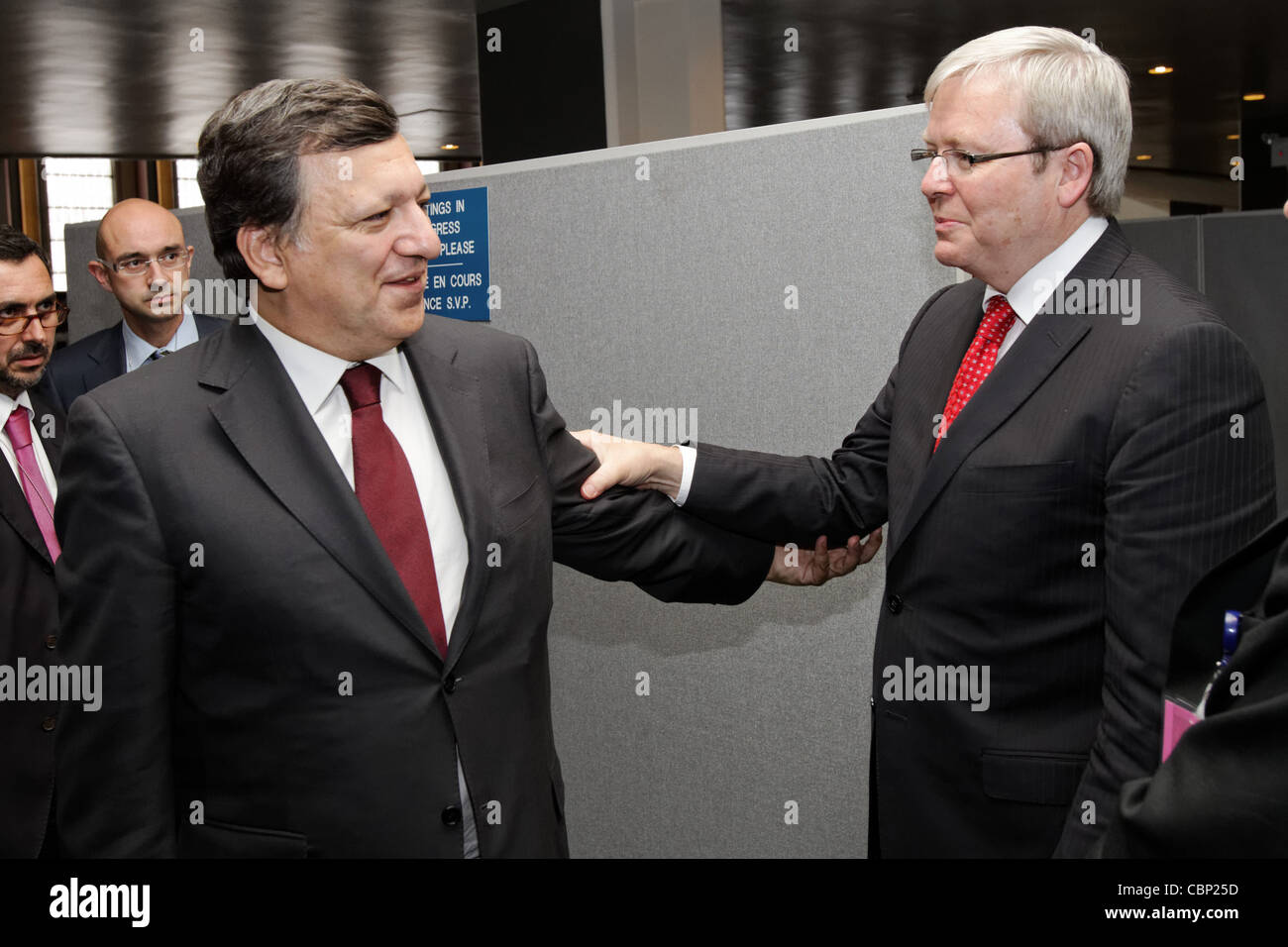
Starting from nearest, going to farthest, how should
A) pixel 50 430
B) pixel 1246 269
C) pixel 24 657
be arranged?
pixel 24 657, pixel 50 430, pixel 1246 269

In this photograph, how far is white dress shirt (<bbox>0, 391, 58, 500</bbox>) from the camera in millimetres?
2611

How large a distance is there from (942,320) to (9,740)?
2.01m

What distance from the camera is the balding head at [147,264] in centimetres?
370

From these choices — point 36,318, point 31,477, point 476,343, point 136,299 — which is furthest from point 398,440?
point 136,299

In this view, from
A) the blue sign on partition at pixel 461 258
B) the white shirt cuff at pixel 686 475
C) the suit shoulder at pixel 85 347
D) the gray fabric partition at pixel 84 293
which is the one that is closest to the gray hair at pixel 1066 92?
the white shirt cuff at pixel 686 475

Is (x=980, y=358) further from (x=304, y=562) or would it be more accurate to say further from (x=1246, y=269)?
(x=1246, y=269)

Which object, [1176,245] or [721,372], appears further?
[1176,245]

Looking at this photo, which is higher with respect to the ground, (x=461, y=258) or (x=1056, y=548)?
(x=461, y=258)

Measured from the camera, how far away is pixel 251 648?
4.56ft

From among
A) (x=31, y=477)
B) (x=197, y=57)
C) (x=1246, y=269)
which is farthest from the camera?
(x=197, y=57)

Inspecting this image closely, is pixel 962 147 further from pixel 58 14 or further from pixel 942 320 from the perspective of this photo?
pixel 58 14

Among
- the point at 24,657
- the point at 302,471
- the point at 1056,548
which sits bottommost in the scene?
the point at 24,657

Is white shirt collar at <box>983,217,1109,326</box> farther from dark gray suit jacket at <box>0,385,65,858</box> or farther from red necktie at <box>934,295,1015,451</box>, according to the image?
dark gray suit jacket at <box>0,385,65,858</box>

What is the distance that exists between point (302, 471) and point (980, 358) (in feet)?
Result: 3.26
